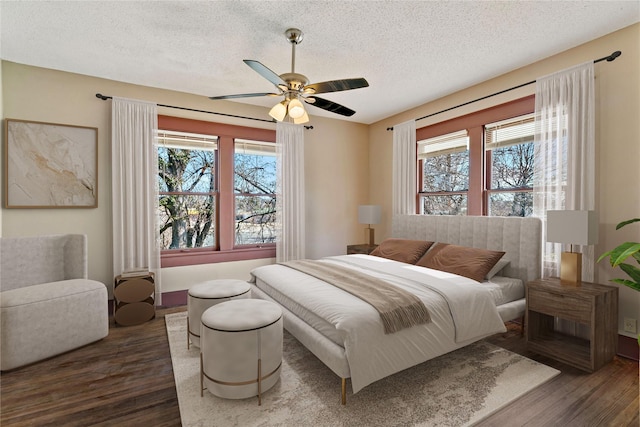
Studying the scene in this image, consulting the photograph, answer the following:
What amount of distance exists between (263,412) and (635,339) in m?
3.07

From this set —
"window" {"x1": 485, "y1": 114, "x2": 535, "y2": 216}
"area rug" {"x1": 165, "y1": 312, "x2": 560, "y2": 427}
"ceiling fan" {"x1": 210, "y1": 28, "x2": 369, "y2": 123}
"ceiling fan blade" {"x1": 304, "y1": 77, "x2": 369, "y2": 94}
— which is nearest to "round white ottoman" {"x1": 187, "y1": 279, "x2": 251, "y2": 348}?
"area rug" {"x1": 165, "y1": 312, "x2": 560, "y2": 427}

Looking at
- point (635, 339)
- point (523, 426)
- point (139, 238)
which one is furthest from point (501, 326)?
point (139, 238)

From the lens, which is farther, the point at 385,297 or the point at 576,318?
the point at 576,318

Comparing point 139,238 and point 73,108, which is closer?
point 73,108

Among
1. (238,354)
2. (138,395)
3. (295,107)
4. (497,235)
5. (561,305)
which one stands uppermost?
(295,107)

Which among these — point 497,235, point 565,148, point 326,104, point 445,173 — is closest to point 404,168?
point 445,173

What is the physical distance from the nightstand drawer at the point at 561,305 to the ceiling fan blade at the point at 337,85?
2.35m

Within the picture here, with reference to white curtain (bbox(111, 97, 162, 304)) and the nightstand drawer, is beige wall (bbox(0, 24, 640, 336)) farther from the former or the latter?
the nightstand drawer

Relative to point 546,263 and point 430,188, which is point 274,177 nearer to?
point 430,188

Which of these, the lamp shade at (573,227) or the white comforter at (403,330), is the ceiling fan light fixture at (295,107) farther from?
the lamp shade at (573,227)

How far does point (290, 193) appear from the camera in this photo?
187 inches

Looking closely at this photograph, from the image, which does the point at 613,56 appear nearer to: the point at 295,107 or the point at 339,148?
the point at 295,107

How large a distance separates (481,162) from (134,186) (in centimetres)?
446

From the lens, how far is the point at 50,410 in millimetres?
1901
